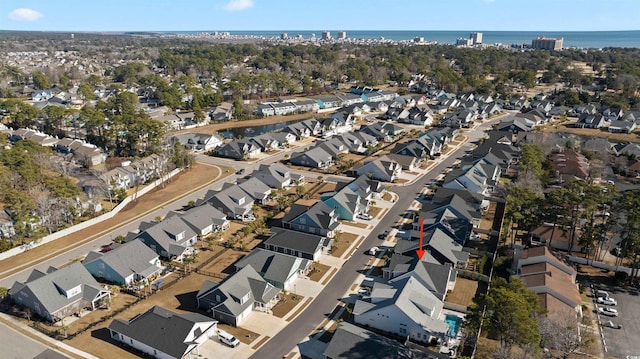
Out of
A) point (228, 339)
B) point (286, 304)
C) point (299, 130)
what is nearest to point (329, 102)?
point (299, 130)

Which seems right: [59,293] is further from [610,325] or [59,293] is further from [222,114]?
[222,114]

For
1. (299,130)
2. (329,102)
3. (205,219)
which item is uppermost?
(329,102)

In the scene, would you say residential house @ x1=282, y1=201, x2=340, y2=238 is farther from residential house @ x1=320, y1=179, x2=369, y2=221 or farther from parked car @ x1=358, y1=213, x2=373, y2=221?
parked car @ x1=358, y1=213, x2=373, y2=221

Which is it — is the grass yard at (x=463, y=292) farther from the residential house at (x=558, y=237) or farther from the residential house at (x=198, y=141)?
the residential house at (x=198, y=141)

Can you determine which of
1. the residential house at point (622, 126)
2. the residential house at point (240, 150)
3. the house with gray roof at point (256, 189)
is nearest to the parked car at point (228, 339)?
the house with gray roof at point (256, 189)

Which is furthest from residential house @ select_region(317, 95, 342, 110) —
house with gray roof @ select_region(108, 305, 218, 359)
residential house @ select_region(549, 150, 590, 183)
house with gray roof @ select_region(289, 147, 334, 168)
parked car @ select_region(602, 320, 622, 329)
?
parked car @ select_region(602, 320, 622, 329)

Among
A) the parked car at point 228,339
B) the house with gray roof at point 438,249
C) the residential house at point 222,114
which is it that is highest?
the residential house at point 222,114

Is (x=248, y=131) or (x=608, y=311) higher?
(x=248, y=131)
